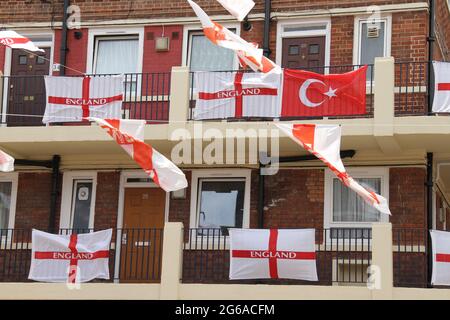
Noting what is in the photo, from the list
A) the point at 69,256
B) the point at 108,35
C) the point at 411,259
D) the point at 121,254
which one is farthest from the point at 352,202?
the point at 108,35

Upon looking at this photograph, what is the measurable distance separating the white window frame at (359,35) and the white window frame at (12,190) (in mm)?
7150

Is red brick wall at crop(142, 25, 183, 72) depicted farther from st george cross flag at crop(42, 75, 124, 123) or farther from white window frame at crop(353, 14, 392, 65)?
white window frame at crop(353, 14, 392, 65)

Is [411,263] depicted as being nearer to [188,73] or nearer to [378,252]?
[378,252]

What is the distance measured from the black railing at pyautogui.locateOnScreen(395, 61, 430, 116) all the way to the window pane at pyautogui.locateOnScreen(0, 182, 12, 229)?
7.91 metres

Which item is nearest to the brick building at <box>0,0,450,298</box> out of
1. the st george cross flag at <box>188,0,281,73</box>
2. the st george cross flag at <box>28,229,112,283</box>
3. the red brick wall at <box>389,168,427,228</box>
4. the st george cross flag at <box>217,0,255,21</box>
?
the red brick wall at <box>389,168,427,228</box>

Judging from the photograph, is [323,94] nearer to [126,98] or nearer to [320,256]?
[320,256]

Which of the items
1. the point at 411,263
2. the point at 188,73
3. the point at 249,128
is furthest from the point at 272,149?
the point at 411,263

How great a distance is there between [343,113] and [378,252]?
8.78ft

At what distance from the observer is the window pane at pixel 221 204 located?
779 inches

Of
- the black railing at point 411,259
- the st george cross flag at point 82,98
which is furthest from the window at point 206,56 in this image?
the black railing at point 411,259

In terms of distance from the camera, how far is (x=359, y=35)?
1978cm

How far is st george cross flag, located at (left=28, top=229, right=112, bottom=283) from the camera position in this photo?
18734 mm

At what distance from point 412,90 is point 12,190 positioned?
816 centimetres

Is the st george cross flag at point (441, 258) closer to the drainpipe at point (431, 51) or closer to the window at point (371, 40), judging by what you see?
the drainpipe at point (431, 51)
